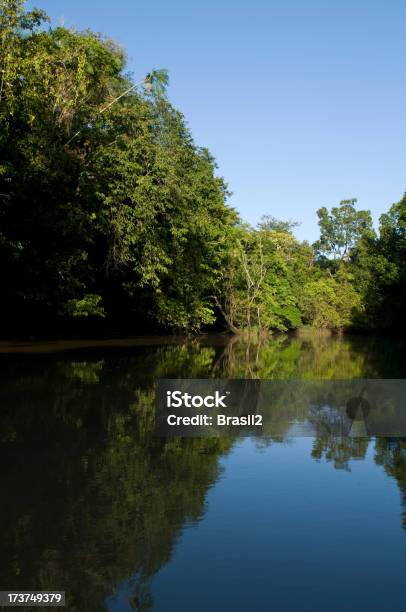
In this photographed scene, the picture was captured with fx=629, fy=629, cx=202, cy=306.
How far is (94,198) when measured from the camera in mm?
30641

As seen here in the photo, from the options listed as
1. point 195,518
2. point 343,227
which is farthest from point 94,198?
point 343,227

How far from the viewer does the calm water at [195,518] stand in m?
4.21

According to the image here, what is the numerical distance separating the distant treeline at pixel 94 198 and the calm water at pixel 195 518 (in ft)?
56.1

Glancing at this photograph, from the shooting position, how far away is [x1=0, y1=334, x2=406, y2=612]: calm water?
4207 millimetres

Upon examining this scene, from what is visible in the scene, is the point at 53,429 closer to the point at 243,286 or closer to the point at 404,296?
the point at 243,286

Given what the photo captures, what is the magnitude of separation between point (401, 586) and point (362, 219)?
92.8 metres

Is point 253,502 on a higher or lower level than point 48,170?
lower

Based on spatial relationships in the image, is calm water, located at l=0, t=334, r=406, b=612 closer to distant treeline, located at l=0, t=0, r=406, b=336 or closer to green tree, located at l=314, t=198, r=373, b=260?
distant treeline, located at l=0, t=0, r=406, b=336

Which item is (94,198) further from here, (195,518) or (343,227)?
(343,227)

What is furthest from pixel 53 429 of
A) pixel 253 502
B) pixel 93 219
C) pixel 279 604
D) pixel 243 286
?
pixel 243 286

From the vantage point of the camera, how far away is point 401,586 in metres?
4.32

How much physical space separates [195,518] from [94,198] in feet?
86.9

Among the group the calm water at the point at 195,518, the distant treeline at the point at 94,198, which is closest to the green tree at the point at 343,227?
the distant treeline at the point at 94,198

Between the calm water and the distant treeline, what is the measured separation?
17.1 meters
